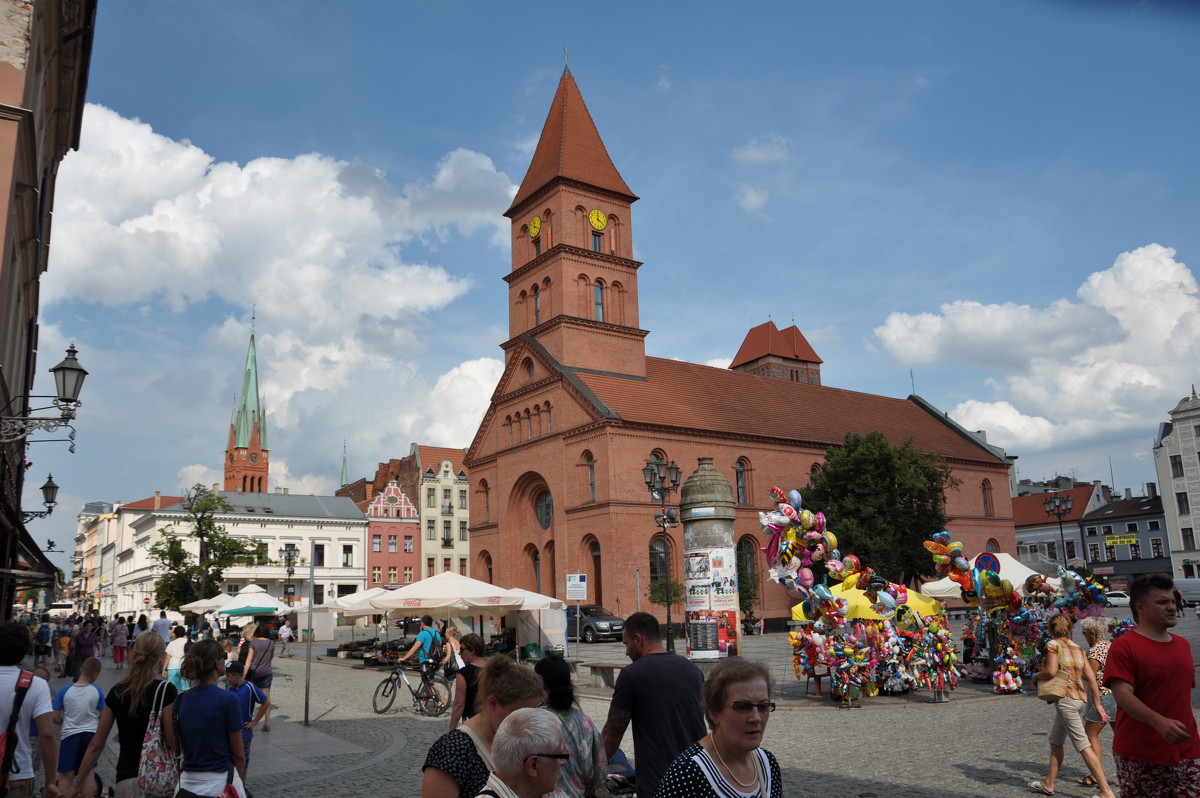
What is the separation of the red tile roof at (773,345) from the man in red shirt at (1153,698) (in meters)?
70.4

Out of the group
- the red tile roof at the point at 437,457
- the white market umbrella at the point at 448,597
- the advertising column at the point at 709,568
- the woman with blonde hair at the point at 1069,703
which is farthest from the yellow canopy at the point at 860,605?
the red tile roof at the point at 437,457

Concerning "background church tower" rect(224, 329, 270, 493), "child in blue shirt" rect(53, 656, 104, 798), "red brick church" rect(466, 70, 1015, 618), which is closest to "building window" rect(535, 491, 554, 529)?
"red brick church" rect(466, 70, 1015, 618)

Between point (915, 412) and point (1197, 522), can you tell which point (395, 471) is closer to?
point (915, 412)

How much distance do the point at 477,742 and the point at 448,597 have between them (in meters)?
18.2

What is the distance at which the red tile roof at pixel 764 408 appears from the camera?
43812 mm

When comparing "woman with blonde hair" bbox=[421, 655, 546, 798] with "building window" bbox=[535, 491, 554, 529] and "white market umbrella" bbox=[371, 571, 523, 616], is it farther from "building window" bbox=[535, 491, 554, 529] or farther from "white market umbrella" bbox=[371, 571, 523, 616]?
"building window" bbox=[535, 491, 554, 529]

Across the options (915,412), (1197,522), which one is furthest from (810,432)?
(1197,522)

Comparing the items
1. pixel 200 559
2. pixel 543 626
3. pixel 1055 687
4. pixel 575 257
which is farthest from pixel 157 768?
pixel 575 257

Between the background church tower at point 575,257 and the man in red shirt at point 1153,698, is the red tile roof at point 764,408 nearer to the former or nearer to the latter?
the background church tower at point 575,257

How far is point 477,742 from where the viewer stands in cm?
375

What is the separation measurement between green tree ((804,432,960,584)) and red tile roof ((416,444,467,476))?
132 feet

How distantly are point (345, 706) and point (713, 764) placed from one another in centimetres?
1671

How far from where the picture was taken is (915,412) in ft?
200

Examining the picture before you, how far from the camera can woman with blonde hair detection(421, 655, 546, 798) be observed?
3611mm
